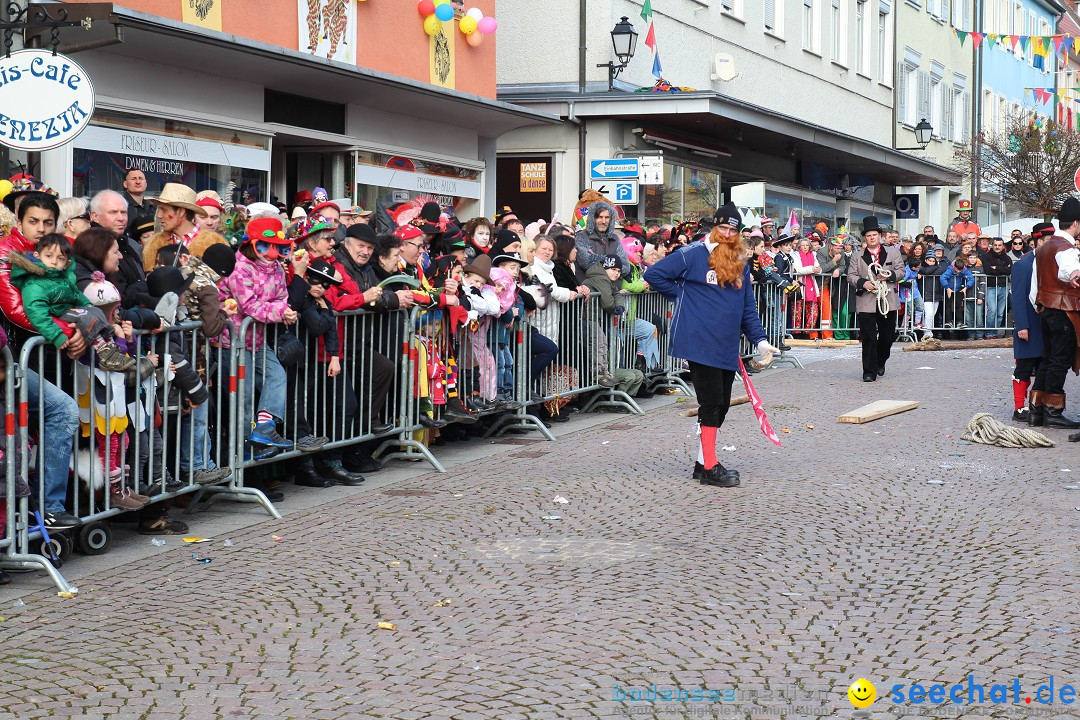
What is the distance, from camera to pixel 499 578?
22.8 ft

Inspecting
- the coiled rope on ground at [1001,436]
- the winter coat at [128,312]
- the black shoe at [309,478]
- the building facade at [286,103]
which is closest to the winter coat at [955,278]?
the building facade at [286,103]

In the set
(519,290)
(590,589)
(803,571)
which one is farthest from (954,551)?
(519,290)

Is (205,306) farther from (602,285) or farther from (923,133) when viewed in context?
(923,133)

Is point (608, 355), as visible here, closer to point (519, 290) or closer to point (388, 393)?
point (519, 290)

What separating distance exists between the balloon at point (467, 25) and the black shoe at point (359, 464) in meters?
10.6

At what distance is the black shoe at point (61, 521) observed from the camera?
7023mm

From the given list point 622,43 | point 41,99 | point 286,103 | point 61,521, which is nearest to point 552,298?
point 41,99

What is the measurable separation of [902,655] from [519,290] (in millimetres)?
6971

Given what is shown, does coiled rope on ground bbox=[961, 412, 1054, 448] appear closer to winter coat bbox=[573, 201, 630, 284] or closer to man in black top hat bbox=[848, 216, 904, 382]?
winter coat bbox=[573, 201, 630, 284]

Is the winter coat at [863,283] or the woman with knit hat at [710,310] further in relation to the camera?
the winter coat at [863,283]

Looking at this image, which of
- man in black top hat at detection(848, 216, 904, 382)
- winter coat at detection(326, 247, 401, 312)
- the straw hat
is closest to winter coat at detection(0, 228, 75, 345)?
the straw hat

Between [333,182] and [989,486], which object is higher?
[333,182]

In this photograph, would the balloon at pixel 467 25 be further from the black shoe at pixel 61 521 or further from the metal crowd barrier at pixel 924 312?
the black shoe at pixel 61 521

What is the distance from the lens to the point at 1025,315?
527 inches
